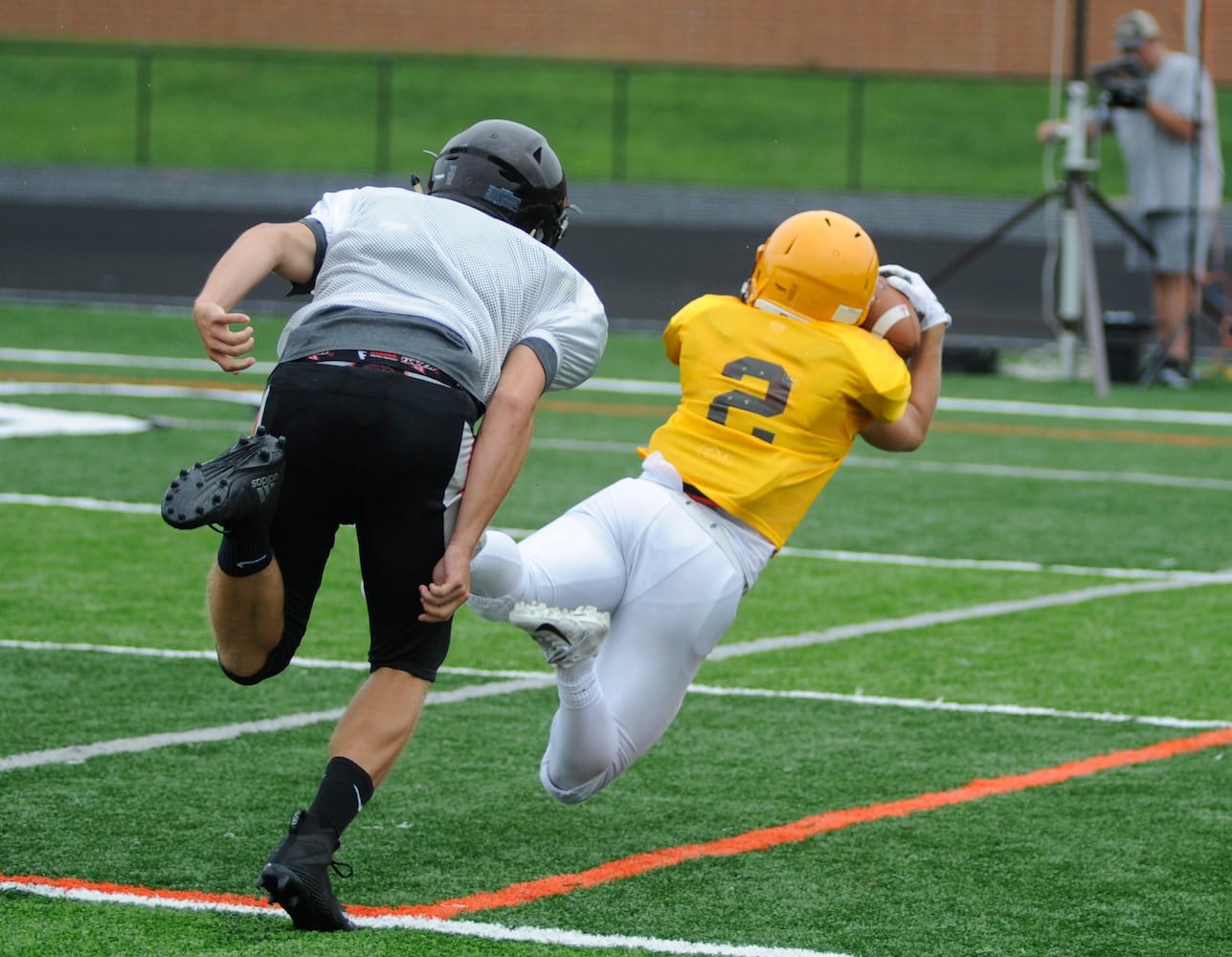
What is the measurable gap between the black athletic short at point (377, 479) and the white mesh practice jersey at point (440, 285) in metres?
0.11

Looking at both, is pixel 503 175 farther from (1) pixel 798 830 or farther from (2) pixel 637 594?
(1) pixel 798 830

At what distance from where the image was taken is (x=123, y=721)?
19.2ft

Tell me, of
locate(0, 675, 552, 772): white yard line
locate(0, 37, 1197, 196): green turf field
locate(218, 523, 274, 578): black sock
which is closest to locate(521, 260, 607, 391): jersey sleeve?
locate(218, 523, 274, 578): black sock

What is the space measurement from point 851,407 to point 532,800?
130 centimetres

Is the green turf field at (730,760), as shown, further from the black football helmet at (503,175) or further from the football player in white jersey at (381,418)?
the black football helmet at (503,175)

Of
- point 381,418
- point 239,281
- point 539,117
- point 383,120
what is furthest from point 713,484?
point 539,117

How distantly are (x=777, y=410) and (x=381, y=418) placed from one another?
124cm

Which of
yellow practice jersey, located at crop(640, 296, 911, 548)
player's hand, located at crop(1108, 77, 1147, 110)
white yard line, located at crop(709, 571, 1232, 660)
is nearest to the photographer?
yellow practice jersey, located at crop(640, 296, 911, 548)

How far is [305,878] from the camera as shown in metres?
3.90

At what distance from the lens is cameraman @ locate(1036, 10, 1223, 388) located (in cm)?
1612

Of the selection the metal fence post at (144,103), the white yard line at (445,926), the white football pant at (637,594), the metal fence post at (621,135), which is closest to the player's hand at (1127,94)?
the metal fence post at (621,135)

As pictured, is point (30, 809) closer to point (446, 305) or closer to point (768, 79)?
point (446, 305)

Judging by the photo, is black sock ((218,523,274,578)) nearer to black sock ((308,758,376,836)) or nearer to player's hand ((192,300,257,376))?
player's hand ((192,300,257,376))

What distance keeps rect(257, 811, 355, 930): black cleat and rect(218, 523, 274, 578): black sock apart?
0.50m
